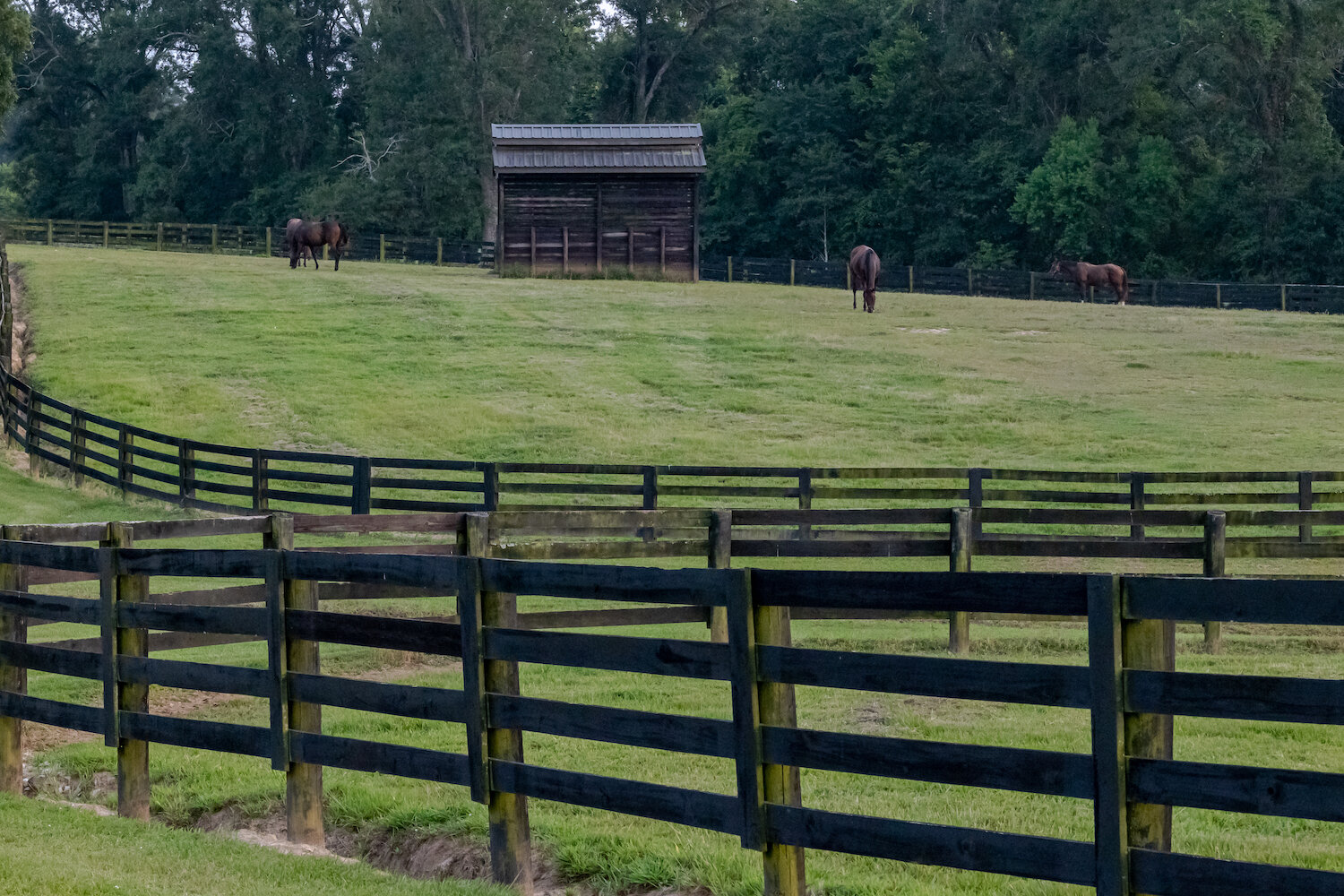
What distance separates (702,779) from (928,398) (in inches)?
1041

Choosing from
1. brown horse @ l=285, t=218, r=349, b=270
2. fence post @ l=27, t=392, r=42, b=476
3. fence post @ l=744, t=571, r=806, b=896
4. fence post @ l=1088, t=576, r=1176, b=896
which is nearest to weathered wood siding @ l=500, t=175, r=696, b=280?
brown horse @ l=285, t=218, r=349, b=270

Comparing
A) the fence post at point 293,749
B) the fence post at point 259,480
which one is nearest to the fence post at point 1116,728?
the fence post at point 293,749

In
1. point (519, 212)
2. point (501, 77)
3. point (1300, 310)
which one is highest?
point (501, 77)

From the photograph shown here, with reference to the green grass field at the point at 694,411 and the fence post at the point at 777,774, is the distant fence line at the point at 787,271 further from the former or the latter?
the fence post at the point at 777,774

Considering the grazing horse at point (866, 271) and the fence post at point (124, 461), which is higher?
the grazing horse at point (866, 271)

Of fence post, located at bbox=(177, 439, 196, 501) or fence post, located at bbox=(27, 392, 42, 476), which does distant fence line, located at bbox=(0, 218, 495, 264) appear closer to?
fence post, located at bbox=(27, 392, 42, 476)

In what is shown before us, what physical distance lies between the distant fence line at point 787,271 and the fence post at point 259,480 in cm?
3888

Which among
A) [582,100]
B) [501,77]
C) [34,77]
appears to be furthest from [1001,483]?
[34,77]

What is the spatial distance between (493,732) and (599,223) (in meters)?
47.9

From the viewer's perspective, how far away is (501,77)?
82438 mm

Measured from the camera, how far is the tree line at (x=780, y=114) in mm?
69312

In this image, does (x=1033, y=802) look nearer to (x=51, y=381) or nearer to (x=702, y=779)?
(x=702, y=779)

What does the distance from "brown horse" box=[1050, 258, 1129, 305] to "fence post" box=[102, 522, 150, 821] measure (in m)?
49.8

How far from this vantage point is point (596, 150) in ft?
177
